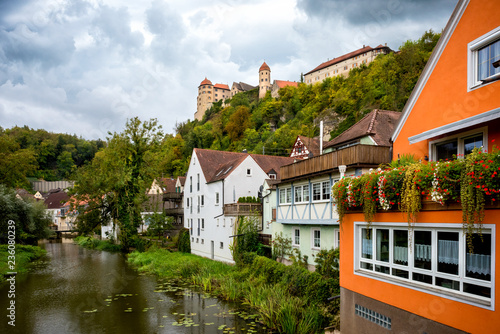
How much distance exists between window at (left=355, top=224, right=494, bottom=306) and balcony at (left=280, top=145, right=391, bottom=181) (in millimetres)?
5952

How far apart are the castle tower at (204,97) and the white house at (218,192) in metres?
104

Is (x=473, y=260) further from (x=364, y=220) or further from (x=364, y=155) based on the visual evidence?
(x=364, y=155)

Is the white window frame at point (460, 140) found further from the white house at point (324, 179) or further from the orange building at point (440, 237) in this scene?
the white house at point (324, 179)

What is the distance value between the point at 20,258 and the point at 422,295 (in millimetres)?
36602

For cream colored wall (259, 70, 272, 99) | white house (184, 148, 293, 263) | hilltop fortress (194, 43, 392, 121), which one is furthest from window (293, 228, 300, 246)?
cream colored wall (259, 70, 272, 99)

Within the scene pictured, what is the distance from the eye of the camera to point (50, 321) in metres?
16.9

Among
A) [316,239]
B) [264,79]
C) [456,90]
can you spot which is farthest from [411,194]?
[264,79]

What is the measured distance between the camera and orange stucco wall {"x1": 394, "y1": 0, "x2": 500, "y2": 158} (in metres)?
9.65

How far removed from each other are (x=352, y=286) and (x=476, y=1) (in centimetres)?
877

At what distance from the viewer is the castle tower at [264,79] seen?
381 ft

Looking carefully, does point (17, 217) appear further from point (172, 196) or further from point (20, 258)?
point (172, 196)

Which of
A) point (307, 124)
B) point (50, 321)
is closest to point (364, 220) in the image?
point (50, 321)

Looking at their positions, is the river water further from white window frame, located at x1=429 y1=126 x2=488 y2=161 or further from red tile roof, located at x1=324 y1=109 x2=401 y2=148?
red tile roof, located at x1=324 y1=109 x2=401 y2=148

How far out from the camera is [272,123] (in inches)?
3428
